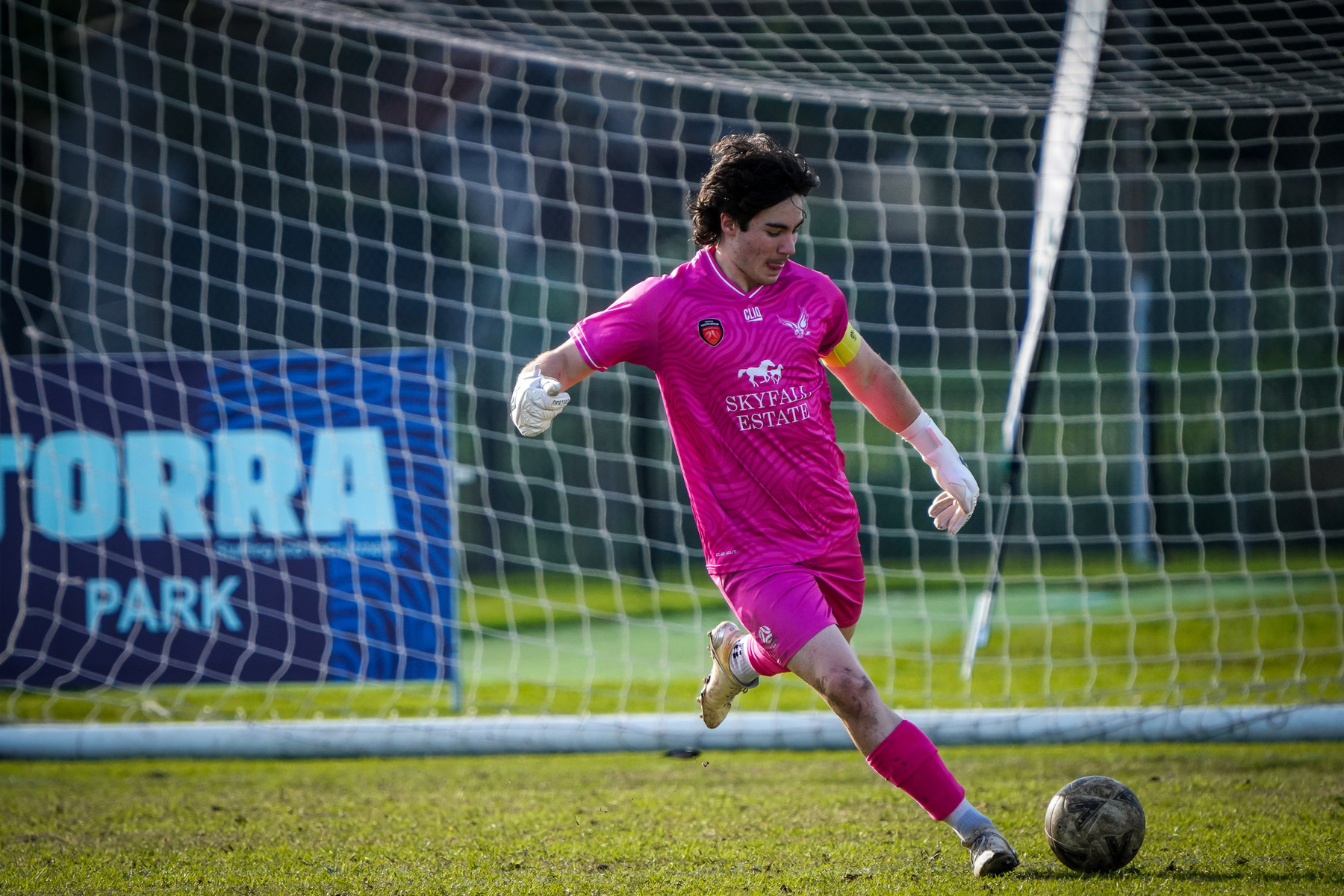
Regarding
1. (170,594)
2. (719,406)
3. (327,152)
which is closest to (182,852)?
(719,406)

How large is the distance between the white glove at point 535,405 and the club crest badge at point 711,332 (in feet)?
1.58

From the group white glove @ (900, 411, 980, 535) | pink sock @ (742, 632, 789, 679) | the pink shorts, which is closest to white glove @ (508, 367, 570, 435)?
the pink shorts

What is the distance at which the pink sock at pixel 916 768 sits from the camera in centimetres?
332

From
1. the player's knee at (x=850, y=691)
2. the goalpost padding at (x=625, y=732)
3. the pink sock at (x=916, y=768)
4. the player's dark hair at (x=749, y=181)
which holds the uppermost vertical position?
the player's dark hair at (x=749, y=181)

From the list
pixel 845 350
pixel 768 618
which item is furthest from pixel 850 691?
pixel 845 350

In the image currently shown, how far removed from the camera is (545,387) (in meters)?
3.19

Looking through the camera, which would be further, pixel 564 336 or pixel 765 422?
pixel 564 336

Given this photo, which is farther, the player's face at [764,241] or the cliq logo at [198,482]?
the cliq logo at [198,482]

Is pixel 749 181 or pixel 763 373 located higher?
pixel 749 181

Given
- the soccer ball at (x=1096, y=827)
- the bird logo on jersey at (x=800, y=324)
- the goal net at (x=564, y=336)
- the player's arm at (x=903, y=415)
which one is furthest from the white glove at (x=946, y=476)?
the goal net at (x=564, y=336)

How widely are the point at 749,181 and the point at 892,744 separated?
1578 mm

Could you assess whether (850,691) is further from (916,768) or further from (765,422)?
(765,422)

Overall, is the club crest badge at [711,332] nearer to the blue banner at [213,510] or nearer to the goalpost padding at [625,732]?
the goalpost padding at [625,732]

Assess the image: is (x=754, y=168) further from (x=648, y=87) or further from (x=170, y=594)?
(x=648, y=87)
